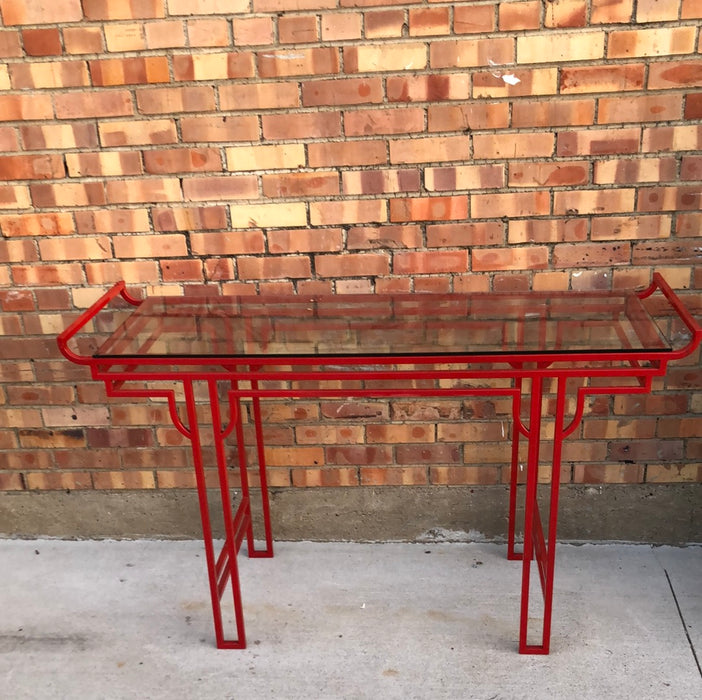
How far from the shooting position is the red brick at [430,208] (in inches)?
94.4

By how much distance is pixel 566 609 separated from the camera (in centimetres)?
248

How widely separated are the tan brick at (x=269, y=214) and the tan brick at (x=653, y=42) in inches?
41.3

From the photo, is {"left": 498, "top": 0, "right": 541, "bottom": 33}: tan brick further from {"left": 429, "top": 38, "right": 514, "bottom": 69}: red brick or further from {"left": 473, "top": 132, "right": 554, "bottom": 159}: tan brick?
{"left": 473, "top": 132, "right": 554, "bottom": 159}: tan brick

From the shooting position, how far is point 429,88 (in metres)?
2.28

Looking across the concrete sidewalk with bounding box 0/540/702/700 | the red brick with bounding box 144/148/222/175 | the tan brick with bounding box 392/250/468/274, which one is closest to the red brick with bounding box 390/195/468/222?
the tan brick with bounding box 392/250/468/274

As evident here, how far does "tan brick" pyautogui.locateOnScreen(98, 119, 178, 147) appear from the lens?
2.38 metres

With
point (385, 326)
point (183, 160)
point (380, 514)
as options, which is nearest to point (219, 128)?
point (183, 160)

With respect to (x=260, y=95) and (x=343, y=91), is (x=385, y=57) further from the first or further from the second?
(x=260, y=95)

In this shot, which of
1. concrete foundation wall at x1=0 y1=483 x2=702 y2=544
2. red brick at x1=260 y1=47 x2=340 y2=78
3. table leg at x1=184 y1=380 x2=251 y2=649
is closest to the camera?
table leg at x1=184 y1=380 x2=251 y2=649

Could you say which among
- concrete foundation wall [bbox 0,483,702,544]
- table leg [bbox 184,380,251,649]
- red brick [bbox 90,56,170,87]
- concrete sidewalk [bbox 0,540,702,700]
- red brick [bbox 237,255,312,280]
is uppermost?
red brick [bbox 90,56,170,87]

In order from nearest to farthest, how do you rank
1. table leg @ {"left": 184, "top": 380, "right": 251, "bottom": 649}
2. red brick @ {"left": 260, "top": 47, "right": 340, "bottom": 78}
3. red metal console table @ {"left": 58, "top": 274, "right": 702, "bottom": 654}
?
red metal console table @ {"left": 58, "top": 274, "right": 702, "bottom": 654} < table leg @ {"left": 184, "top": 380, "right": 251, "bottom": 649} < red brick @ {"left": 260, "top": 47, "right": 340, "bottom": 78}

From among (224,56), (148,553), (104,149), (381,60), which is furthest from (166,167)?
(148,553)

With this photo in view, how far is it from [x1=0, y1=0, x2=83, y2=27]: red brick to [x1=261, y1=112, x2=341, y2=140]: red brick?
0.64 metres

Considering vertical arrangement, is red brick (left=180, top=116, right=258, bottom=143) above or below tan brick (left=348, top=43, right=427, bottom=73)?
below
